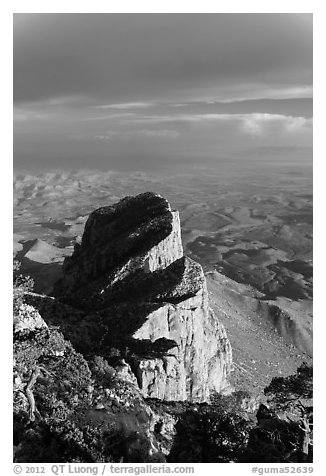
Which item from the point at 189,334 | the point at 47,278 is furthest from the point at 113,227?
the point at 47,278

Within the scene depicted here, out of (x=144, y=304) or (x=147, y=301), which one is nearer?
(x=144, y=304)

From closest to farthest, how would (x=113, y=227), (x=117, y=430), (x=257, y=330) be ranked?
(x=117, y=430) < (x=113, y=227) < (x=257, y=330)

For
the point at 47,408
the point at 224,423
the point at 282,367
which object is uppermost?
the point at 47,408
